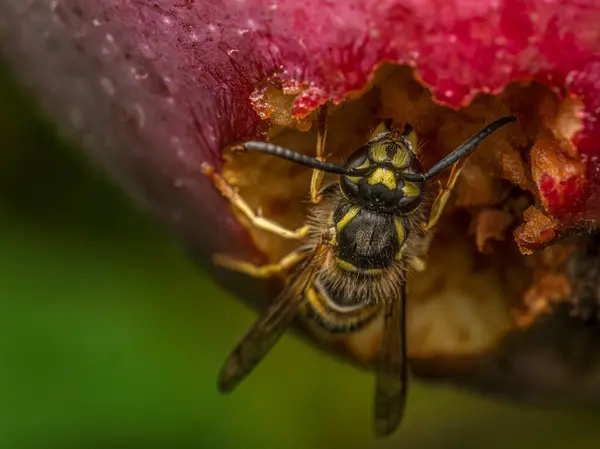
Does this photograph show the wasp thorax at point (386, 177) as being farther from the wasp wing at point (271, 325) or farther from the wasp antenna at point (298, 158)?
the wasp wing at point (271, 325)

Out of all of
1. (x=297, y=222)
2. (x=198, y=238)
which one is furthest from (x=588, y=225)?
(x=198, y=238)

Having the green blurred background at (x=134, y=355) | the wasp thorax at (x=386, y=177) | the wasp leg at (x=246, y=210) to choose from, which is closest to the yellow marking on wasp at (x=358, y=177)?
the wasp thorax at (x=386, y=177)

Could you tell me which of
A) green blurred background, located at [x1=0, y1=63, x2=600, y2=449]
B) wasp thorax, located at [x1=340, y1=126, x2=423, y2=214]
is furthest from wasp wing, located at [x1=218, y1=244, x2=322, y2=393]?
green blurred background, located at [x1=0, y1=63, x2=600, y2=449]

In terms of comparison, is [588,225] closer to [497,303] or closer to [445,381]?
[497,303]

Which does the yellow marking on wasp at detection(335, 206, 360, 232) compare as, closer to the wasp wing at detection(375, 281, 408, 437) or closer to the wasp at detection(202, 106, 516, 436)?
the wasp at detection(202, 106, 516, 436)

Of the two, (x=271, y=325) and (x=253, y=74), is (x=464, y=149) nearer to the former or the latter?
(x=253, y=74)
